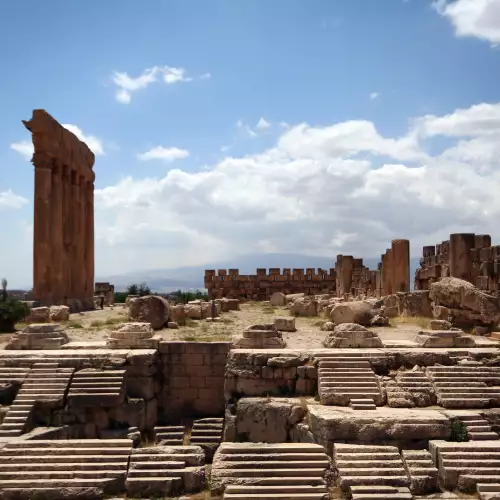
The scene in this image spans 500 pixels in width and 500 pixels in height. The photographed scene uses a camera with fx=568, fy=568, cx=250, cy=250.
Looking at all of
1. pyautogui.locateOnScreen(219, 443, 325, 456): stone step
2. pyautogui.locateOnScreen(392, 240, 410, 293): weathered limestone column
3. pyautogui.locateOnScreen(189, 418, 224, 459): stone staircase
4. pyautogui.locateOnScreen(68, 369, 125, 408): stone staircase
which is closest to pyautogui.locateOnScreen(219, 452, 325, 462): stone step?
pyautogui.locateOnScreen(219, 443, 325, 456): stone step

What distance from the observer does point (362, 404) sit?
948 cm

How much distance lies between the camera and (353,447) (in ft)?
27.2

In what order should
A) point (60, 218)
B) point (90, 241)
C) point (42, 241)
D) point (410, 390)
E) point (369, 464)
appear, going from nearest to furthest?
point (369, 464)
point (410, 390)
point (42, 241)
point (60, 218)
point (90, 241)

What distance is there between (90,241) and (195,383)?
1900cm

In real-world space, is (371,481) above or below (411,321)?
below

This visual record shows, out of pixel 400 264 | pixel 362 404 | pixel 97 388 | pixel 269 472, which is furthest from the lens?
pixel 400 264

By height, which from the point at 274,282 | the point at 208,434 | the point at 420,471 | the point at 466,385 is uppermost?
the point at 274,282

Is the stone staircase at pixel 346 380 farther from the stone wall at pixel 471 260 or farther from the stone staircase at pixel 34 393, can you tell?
the stone wall at pixel 471 260

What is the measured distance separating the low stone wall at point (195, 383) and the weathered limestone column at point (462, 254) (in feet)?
28.5

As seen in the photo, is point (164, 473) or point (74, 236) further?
point (74, 236)

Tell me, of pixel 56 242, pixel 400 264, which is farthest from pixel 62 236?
pixel 400 264

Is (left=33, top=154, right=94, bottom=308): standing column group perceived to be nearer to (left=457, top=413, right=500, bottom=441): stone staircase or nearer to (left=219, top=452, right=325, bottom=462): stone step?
(left=219, top=452, right=325, bottom=462): stone step

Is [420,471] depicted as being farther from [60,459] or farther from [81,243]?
[81,243]

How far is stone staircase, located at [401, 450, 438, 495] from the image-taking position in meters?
7.68
